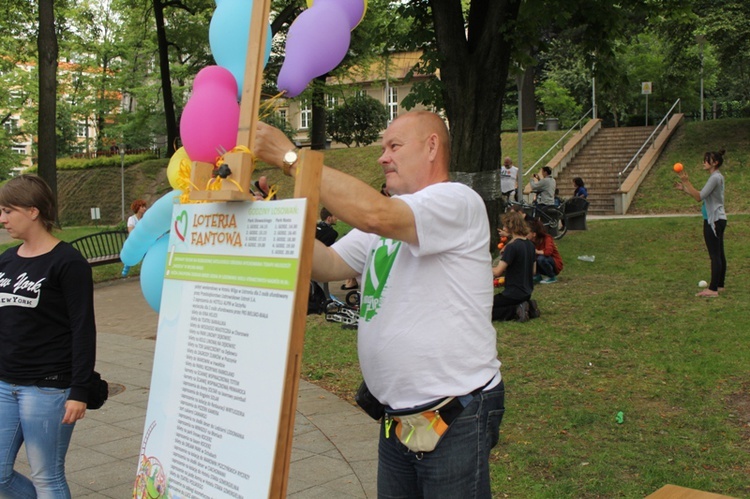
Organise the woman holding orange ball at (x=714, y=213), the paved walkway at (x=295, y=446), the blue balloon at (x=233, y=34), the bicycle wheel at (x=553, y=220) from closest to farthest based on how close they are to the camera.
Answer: the blue balloon at (x=233, y=34), the paved walkway at (x=295, y=446), the woman holding orange ball at (x=714, y=213), the bicycle wheel at (x=553, y=220)

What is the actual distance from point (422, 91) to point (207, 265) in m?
10.1

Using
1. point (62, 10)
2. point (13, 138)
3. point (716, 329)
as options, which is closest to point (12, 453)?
point (716, 329)

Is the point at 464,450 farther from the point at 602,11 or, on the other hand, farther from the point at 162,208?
the point at 602,11

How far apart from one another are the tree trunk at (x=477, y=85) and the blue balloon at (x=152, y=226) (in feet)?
27.0

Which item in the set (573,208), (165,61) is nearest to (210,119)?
(573,208)

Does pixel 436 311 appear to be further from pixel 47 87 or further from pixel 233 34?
pixel 47 87

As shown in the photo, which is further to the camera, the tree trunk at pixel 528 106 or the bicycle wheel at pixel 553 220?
the tree trunk at pixel 528 106

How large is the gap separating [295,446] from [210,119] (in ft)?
11.6

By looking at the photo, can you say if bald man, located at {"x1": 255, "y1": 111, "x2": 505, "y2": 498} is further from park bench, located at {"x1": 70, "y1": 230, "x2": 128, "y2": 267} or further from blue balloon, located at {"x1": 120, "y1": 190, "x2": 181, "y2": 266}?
park bench, located at {"x1": 70, "y1": 230, "x2": 128, "y2": 267}

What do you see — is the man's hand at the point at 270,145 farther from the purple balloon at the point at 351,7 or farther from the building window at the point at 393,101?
the building window at the point at 393,101

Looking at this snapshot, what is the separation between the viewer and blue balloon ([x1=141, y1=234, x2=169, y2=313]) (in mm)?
3234

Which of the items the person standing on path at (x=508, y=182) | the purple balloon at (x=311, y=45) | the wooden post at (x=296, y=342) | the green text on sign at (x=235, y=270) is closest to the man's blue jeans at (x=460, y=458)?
the wooden post at (x=296, y=342)

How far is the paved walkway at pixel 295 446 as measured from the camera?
4.99 metres

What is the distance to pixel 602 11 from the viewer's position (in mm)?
12047
